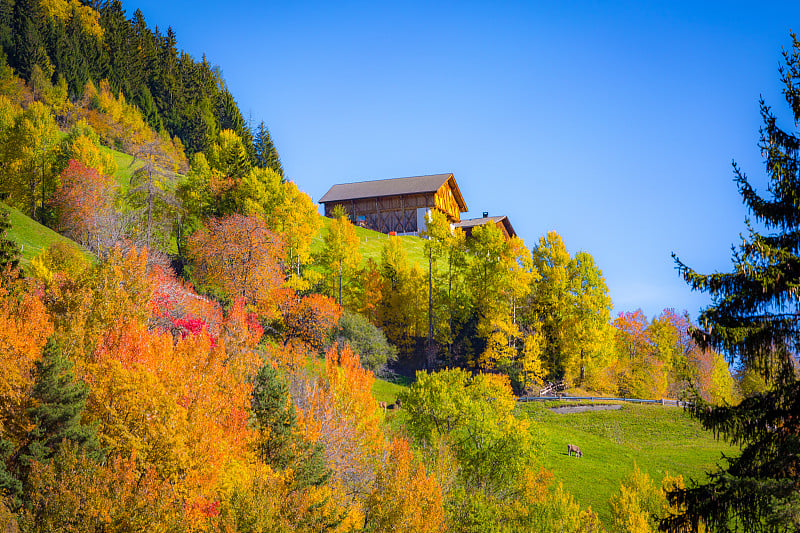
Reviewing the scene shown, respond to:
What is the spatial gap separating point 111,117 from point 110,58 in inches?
1110

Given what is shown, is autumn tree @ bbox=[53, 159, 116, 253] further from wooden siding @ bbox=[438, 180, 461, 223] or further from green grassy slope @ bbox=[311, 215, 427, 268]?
wooden siding @ bbox=[438, 180, 461, 223]

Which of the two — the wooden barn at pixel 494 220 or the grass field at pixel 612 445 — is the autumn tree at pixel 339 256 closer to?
the grass field at pixel 612 445

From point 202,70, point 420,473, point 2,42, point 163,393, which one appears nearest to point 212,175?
point 163,393

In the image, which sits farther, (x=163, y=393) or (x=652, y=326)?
(x=652, y=326)

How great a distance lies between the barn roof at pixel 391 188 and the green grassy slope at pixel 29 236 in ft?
177

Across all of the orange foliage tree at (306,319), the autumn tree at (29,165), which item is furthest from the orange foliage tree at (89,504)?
the autumn tree at (29,165)

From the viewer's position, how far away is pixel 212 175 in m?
61.4

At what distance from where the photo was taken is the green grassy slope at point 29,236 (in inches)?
1879

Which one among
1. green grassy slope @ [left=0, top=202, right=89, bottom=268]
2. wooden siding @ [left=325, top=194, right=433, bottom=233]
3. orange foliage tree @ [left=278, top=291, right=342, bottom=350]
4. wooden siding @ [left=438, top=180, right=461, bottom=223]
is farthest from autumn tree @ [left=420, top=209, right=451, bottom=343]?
wooden siding @ [left=325, top=194, right=433, bottom=233]

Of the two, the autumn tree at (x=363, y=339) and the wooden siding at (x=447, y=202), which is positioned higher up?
the wooden siding at (x=447, y=202)

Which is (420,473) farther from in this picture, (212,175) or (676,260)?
(212,175)

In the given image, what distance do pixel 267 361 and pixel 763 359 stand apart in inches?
1100

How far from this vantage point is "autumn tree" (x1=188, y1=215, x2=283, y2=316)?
4897 cm

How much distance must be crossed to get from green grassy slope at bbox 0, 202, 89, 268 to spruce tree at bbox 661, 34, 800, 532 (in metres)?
46.4
